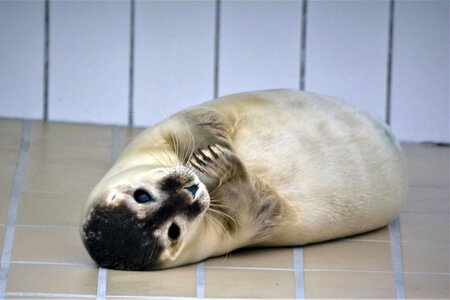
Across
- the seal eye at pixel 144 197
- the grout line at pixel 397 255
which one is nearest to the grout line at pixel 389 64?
the grout line at pixel 397 255

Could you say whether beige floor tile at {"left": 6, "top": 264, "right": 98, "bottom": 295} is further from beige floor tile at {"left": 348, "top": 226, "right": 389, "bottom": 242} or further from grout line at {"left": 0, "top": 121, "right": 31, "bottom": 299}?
beige floor tile at {"left": 348, "top": 226, "right": 389, "bottom": 242}

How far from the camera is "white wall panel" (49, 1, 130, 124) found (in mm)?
6859

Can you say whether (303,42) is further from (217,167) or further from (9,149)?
(217,167)

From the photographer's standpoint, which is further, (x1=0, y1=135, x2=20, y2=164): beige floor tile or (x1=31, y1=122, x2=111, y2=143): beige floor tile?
(x1=31, y1=122, x2=111, y2=143): beige floor tile

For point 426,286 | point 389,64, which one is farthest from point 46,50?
point 426,286

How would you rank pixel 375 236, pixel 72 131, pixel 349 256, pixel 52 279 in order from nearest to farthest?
pixel 52 279 < pixel 349 256 < pixel 375 236 < pixel 72 131

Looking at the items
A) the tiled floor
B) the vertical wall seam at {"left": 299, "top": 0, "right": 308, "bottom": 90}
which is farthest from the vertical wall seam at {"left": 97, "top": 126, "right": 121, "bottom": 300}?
the vertical wall seam at {"left": 299, "top": 0, "right": 308, "bottom": 90}

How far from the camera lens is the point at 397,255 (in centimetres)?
543

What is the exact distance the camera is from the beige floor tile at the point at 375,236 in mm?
5613

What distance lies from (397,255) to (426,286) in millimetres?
385

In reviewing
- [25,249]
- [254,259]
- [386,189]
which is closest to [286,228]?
[254,259]

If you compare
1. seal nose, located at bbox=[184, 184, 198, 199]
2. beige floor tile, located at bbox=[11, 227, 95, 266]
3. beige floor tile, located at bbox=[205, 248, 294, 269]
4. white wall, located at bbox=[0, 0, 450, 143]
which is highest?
white wall, located at bbox=[0, 0, 450, 143]

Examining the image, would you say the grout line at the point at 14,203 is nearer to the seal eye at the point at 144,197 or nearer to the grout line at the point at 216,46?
the seal eye at the point at 144,197

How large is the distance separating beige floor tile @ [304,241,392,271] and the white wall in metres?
1.58
